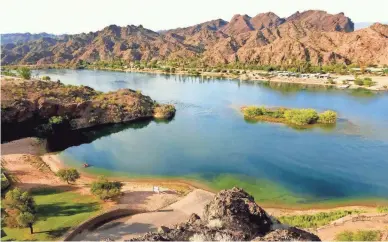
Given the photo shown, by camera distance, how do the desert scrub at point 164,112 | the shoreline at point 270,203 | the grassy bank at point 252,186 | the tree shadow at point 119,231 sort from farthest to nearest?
the desert scrub at point 164,112, the grassy bank at point 252,186, the shoreline at point 270,203, the tree shadow at point 119,231

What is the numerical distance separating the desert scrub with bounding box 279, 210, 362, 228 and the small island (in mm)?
28345

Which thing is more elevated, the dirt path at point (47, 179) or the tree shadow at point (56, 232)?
the dirt path at point (47, 179)

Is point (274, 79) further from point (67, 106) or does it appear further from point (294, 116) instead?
point (67, 106)

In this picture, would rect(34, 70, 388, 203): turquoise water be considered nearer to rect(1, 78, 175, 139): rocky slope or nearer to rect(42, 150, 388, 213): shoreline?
rect(42, 150, 388, 213): shoreline

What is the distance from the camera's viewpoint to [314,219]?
1081 inches

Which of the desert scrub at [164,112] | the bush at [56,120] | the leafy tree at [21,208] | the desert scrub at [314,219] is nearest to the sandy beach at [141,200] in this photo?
the desert scrub at [314,219]

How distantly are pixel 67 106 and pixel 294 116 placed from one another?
3695 cm

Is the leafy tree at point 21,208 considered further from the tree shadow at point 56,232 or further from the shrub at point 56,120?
the shrub at point 56,120

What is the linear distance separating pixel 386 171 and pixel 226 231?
32183 millimetres

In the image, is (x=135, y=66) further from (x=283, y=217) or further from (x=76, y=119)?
(x=283, y=217)

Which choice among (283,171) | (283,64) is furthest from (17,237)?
(283,64)

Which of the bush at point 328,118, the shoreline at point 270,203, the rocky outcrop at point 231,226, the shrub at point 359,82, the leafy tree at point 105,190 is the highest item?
A: the shrub at point 359,82

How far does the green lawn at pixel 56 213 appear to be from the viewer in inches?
977

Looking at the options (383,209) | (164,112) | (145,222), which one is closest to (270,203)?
(383,209)
